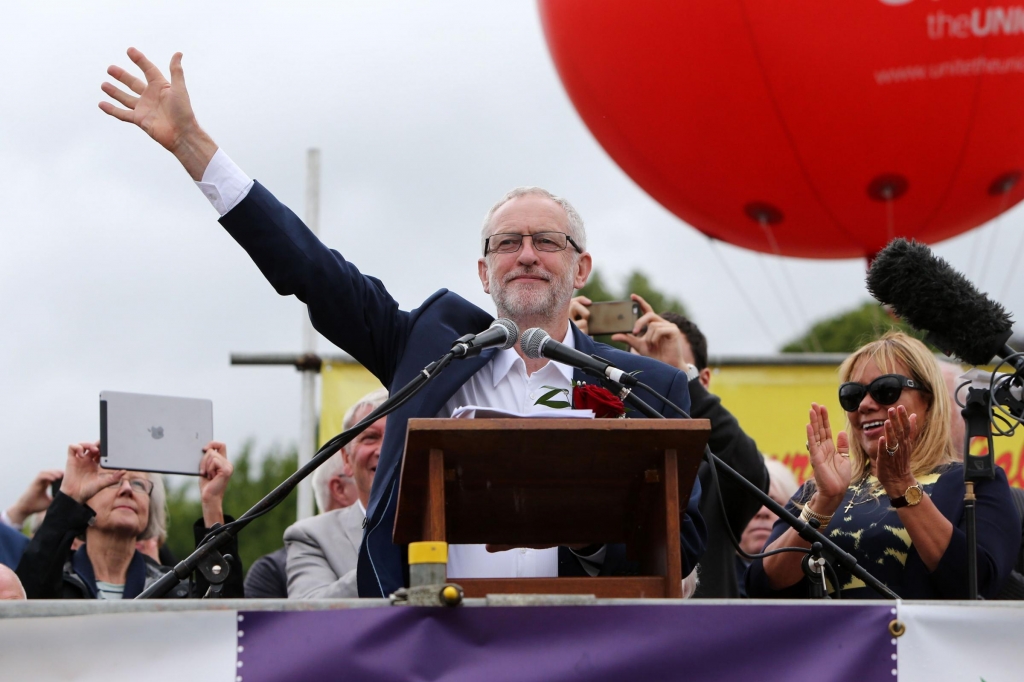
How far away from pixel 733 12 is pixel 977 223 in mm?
2241

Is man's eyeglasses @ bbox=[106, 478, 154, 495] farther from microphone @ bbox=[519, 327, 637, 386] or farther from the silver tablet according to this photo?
microphone @ bbox=[519, 327, 637, 386]

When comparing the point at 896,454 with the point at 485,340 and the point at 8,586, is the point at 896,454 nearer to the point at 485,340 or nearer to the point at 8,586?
the point at 485,340

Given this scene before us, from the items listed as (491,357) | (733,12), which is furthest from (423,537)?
(733,12)

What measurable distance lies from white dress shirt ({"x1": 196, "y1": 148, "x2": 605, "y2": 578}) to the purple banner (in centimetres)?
67

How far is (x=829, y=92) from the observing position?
21.1ft

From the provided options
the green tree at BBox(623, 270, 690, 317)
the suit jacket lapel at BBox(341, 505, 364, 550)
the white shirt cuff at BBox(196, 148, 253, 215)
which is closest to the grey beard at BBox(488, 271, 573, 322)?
Result: the white shirt cuff at BBox(196, 148, 253, 215)

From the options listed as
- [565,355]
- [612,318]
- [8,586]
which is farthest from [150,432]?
[565,355]

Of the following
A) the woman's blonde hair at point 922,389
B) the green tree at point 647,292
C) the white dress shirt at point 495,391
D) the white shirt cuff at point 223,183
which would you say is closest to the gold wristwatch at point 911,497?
the woman's blonde hair at point 922,389

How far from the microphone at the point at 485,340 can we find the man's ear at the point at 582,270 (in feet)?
3.22

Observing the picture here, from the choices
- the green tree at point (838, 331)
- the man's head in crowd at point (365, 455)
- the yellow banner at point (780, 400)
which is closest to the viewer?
the man's head in crowd at point (365, 455)

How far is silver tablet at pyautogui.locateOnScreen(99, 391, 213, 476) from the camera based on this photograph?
403cm

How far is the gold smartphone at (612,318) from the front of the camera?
4.59 meters

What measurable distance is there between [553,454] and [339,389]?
4.35 m

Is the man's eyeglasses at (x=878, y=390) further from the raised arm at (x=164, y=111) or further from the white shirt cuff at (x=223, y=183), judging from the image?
the raised arm at (x=164, y=111)
